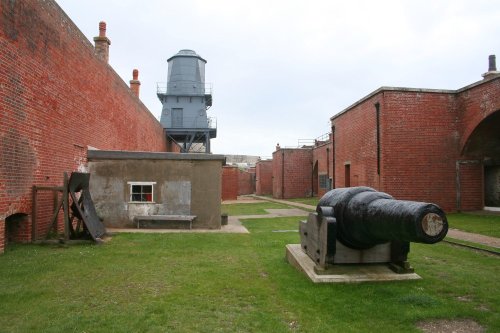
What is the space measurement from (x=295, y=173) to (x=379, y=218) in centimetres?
2807

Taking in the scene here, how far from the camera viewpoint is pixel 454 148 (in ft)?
49.9

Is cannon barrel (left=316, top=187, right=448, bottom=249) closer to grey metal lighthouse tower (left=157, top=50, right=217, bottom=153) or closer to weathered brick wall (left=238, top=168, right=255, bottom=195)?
grey metal lighthouse tower (left=157, top=50, right=217, bottom=153)

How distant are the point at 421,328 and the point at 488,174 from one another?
14138 mm

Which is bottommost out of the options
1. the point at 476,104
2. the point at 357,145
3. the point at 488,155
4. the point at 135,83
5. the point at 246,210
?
the point at 246,210

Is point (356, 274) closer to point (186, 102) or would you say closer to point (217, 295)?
point (217, 295)

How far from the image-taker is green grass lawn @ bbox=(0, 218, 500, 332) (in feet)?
11.9

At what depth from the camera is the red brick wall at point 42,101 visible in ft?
23.2

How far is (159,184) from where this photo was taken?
11688 millimetres

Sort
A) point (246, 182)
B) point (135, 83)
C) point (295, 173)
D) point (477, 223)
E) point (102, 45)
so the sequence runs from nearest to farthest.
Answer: point (477, 223)
point (102, 45)
point (135, 83)
point (295, 173)
point (246, 182)

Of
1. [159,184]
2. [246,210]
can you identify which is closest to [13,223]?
[159,184]

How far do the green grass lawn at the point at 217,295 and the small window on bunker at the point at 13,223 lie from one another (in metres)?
0.72

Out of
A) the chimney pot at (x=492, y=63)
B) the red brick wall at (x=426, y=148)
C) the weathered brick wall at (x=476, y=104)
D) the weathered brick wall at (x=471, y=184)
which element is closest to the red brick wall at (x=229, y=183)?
the red brick wall at (x=426, y=148)

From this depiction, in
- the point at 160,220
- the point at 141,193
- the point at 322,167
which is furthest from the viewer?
the point at 322,167

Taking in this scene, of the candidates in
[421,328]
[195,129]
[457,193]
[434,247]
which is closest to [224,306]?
[421,328]
